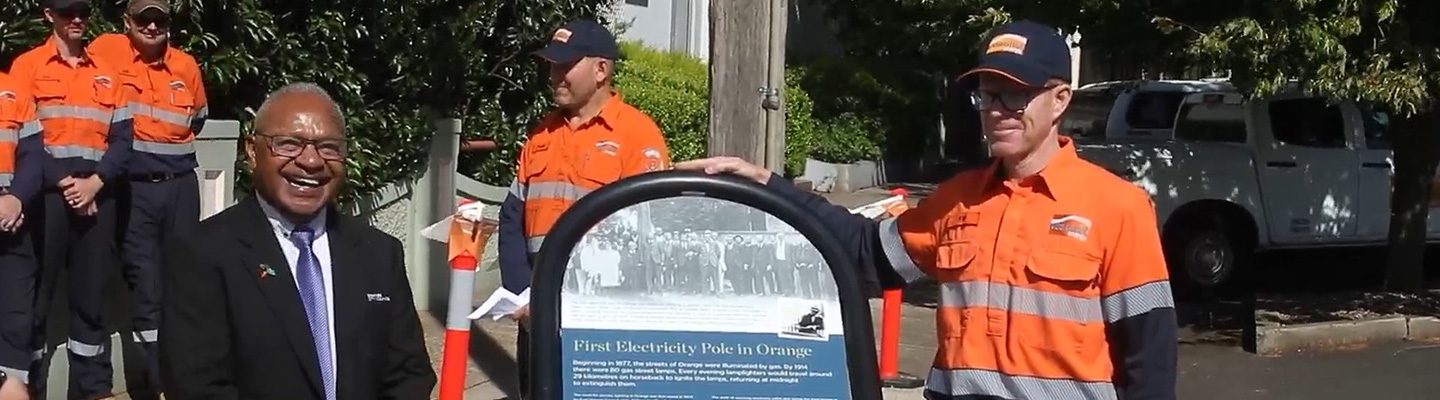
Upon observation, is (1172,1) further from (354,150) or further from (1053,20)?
(354,150)

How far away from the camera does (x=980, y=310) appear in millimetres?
3389

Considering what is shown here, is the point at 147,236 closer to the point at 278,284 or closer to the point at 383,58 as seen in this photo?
the point at 383,58

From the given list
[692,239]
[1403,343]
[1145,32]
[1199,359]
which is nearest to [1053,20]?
[1145,32]

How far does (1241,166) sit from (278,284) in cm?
963

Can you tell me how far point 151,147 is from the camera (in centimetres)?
680

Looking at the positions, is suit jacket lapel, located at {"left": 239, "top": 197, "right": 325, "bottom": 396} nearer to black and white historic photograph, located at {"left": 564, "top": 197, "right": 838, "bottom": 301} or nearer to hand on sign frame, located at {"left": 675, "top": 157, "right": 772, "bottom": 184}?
black and white historic photograph, located at {"left": 564, "top": 197, "right": 838, "bottom": 301}

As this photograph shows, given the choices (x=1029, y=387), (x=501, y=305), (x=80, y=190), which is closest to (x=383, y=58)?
(x=80, y=190)

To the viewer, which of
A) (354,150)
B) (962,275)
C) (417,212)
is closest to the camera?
(962,275)

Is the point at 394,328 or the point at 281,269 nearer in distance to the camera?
the point at 281,269

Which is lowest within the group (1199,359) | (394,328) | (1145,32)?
(1199,359)

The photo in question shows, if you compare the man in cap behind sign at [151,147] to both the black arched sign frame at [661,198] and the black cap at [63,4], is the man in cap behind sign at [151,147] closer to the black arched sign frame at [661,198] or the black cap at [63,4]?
the black cap at [63,4]

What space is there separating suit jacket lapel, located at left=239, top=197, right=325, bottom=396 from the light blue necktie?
19 mm

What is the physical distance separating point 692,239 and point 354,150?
5244 millimetres

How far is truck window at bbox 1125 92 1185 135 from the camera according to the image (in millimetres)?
12320
